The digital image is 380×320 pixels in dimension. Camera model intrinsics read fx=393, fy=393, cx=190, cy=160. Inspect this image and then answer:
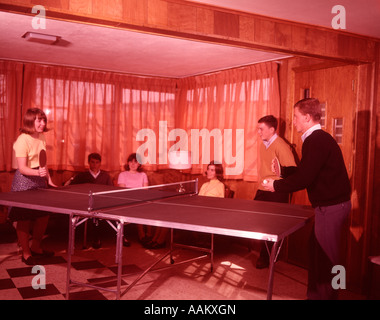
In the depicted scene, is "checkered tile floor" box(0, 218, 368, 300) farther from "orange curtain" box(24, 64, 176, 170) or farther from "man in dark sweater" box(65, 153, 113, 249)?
"orange curtain" box(24, 64, 176, 170)

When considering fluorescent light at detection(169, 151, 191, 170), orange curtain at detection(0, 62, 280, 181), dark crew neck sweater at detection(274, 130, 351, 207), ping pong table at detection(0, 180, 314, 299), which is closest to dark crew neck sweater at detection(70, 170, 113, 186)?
orange curtain at detection(0, 62, 280, 181)

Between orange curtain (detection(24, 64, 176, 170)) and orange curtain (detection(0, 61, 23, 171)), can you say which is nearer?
orange curtain (detection(0, 61, 23, 171))

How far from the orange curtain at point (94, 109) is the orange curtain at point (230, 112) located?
0.55 m

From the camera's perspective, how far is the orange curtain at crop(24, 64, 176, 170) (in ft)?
19.9

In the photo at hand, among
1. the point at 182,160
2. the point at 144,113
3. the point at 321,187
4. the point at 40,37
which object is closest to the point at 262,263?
the point at 321,187

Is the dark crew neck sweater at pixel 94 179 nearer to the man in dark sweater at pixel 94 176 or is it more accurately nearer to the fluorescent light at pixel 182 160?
the man in dark sweater at pixel 94 176

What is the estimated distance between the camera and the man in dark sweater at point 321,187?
2762mm

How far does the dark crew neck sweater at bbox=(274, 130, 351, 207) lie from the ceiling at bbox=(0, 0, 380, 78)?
1.12m

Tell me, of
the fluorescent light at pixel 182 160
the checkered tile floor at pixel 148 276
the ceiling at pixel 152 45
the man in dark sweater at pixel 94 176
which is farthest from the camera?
the fluorescent light at pixel 182 160

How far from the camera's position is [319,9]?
3.17 meters

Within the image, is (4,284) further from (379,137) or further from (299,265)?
(379,137)

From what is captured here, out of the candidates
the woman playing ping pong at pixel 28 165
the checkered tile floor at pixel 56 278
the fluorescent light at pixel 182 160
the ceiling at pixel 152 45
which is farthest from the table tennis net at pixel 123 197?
the fluorescent light at pixel 182 160

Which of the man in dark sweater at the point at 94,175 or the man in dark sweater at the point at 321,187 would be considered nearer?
the man in dark sweater at the point at 321,187

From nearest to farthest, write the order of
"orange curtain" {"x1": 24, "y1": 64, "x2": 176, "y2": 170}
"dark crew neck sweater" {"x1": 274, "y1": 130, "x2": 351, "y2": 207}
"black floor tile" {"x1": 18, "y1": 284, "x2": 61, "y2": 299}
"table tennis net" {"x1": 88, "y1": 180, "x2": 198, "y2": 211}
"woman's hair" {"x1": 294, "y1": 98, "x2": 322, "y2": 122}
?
"dark crew neck sweater" {"x1": 274, "y1": 130, "x2": 351, "y2": 207}
"woman's hair" {"x1": 294, "y1": 98, "x2": 322, "y2": 122}
"table tennis net" {"x1": 88, "y1": 180, "x2": 198, "y2": 211}
"black floor tile" {"x1": 18, "y1": 284, "x2": 61, "y2": 299}
"orange curtain" {"x1": 24, "y1": 64, "x2": 176, "y2": 170}
